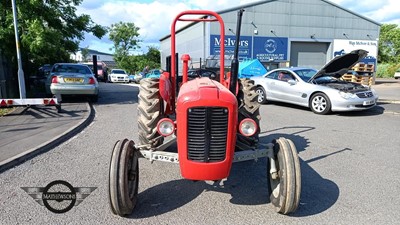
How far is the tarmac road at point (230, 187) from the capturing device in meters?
3.21

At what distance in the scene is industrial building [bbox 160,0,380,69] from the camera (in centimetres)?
2542

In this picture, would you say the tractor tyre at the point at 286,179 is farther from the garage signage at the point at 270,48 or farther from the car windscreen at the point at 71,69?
the garage signage at the point at 270,48

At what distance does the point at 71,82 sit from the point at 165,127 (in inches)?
333

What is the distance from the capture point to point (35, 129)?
22.4 feet

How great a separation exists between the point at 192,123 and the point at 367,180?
9.54 ft

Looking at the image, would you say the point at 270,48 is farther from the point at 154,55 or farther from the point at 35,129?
the point at 154,55

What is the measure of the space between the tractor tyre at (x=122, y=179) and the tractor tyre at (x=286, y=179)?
1.61 metres

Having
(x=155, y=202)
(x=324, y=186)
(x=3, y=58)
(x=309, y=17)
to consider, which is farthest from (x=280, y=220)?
(x=309, y=17)

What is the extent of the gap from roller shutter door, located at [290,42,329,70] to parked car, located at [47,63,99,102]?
21.4m

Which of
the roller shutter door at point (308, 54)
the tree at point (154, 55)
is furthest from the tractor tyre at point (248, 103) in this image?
the tree at point (154, 55)

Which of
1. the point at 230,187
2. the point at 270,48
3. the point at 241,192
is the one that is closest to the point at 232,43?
the point at 270,48

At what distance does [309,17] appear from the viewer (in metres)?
27.2

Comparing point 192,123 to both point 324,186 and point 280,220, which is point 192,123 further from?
point 324,186

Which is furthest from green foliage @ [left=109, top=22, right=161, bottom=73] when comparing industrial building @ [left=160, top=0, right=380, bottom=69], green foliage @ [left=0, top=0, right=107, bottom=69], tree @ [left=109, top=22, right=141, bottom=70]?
green foliage @ [left=0, top=0, right=107, bottom=69]
